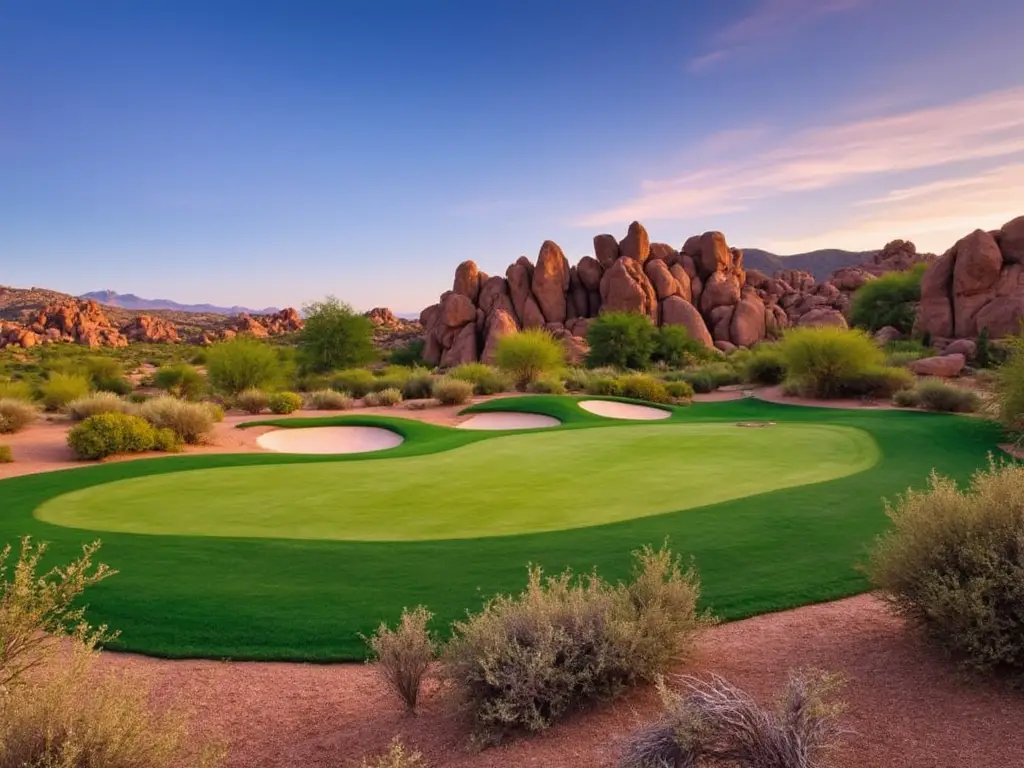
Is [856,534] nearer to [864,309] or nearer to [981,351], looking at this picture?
[981,351]

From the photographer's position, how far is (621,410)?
83.2 ft

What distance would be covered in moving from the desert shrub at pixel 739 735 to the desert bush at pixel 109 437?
16434 millimetres

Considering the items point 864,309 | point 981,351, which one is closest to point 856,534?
point 981,351

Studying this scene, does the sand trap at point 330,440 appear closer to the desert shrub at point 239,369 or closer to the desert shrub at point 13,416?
the desert shrub at point 13,416

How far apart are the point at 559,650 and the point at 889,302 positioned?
56282 millimetres

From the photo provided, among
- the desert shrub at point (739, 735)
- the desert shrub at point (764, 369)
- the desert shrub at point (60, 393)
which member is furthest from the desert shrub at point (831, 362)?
the desert shrub at point (60, 393)

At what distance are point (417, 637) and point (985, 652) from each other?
166 inches

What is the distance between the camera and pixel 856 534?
Result: 8.98 meters

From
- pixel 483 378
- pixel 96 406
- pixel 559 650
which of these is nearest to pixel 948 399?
pixel 483 378

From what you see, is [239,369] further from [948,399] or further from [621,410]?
[948,399]

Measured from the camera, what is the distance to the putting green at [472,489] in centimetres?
983

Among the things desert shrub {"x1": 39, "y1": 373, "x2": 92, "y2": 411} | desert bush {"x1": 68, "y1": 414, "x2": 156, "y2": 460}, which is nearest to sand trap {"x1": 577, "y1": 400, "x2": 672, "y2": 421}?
desert bush {"x1": 68, "y1": 414, "x2": 156, "y2": 460}

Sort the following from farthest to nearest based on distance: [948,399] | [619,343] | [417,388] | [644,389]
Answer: [619,343] → [417,388] → [644,389] → [948,399]

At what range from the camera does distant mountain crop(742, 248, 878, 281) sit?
141625mm
